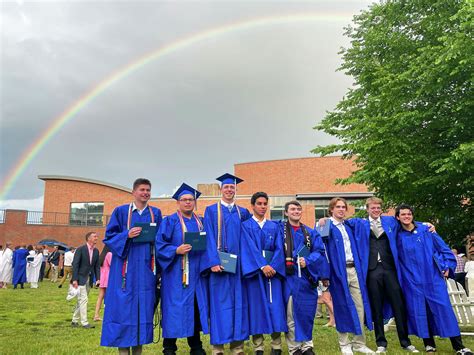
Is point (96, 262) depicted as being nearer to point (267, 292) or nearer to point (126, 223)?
point (126, 223)

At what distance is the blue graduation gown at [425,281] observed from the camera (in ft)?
17.2

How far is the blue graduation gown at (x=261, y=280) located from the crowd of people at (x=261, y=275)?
13 millimetres

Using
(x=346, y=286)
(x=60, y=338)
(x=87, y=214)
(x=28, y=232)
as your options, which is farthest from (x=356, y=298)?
(x=87, y=214)

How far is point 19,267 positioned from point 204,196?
22.3m

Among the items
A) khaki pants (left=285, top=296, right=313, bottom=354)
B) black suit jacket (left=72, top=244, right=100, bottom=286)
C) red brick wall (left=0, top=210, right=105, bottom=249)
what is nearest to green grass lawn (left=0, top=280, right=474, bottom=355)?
khaki pants (left=285, top=296, right=313, bottom=354)

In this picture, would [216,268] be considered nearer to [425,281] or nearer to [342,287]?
[342,287]

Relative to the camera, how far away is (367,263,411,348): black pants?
547cm

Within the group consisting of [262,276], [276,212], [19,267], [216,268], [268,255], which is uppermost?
[276,212]

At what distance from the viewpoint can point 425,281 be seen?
5.46 m

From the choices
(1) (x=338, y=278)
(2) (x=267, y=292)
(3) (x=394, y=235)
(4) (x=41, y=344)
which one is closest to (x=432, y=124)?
(3) (x=394, y=235)

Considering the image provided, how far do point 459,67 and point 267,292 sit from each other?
28.8 ft

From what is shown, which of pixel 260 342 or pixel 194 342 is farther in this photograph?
pixel 194 342

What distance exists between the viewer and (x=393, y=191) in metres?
12.6

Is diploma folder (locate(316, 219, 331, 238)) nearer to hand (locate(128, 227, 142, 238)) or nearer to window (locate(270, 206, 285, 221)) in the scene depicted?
hand (locate(128, 227, 142, 238))
